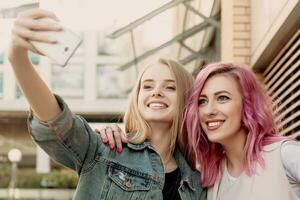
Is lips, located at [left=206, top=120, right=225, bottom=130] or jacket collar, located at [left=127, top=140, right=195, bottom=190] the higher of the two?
lips, located at [left=206, top=120, right=225, bottom=130]

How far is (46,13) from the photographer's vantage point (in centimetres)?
180

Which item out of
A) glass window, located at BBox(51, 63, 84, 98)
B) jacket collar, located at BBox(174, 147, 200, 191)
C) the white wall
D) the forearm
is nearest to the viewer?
the forearm

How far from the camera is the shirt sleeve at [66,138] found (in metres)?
2.07

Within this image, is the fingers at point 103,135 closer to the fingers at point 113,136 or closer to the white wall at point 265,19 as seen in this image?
the fingers at point 113,136

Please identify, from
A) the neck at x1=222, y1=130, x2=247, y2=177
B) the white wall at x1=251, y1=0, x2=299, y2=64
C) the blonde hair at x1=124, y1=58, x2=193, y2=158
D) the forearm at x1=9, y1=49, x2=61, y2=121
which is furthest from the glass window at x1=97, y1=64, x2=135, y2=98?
the forearm at x1=9, y1=49, x2=61, y2=121

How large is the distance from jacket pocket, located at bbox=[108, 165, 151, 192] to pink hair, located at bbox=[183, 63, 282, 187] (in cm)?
31

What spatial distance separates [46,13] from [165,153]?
3.28 feet

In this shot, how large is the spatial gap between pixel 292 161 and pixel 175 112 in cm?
61

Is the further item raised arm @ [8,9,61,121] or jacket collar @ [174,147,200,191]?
jacket collar @ [174,147,200,191]

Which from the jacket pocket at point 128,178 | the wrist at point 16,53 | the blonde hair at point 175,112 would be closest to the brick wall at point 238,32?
the blonde hair at point 175,112

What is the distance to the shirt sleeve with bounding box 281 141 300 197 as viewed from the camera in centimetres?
210

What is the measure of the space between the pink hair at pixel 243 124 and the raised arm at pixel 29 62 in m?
0.67

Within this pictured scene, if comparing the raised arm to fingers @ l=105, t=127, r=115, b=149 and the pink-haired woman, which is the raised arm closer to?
fingers @ l=105, t=127, r=115, b=149

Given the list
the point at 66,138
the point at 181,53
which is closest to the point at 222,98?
the point at 66,138
